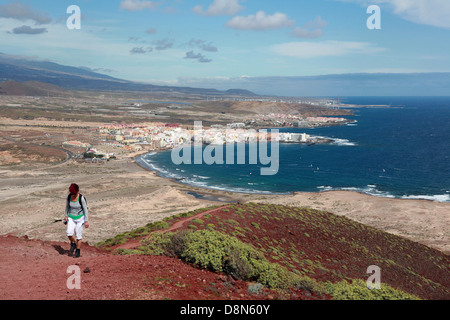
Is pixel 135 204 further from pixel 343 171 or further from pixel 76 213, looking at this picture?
pixel 343 171

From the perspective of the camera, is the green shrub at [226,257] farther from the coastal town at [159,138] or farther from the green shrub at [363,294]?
the coastal town at [159,138]

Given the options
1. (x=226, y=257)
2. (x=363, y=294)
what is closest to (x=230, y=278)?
(x=226, y=257)

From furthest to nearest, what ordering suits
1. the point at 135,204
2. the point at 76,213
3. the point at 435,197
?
the point at 435,197 → the point at 135,204 → the point at 76,213

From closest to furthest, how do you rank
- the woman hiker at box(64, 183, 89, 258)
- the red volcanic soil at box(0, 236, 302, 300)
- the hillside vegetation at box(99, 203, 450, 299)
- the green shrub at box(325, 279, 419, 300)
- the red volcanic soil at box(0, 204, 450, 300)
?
the red volcanic soil at box(0, 236, 302, 300) < the red volcanic soil at box(0, 204, 450, 300) < the green shrub at box(325, 279, 419, 300) < the woman hiker at box(64, 183, 89, 258) < the hillside vegetation at box(99, 203, 450, 299)

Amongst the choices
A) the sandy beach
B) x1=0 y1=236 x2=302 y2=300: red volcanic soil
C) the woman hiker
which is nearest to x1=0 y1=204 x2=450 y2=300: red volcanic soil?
x1=0 y1=236 x2=302 y2=300: red volcanic soil

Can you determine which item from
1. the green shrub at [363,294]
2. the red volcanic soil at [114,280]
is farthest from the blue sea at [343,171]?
the red volcanic soil at [114,280]

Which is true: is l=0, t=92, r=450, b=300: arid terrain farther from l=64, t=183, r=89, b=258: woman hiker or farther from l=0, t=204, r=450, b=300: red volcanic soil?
l=64, t=183, r=89, b=258: woman hiker
